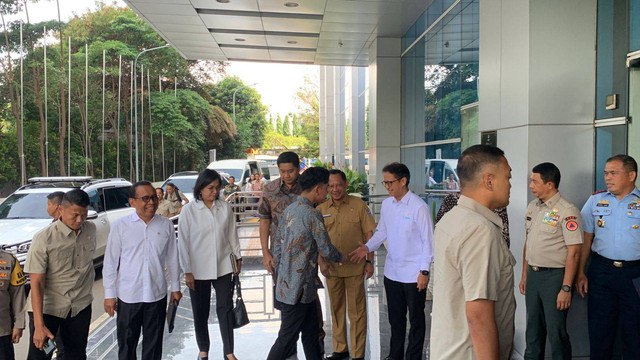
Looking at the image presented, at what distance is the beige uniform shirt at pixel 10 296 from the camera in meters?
3.42

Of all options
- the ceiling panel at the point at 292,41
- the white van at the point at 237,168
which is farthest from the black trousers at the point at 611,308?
the white van at the point at 237,168

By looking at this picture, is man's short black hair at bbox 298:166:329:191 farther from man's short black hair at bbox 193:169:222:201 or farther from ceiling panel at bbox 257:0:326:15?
ceiling panel at bbox 257:0:326:15

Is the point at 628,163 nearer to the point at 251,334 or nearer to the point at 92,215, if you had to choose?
the point at 251,334

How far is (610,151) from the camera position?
14.5 ft

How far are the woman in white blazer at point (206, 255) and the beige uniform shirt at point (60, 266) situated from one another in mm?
857

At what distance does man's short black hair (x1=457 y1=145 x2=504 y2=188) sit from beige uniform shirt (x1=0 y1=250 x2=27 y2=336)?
10.1 feet

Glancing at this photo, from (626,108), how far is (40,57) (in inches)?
989

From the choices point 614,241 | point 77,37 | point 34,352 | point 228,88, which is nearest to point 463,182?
point 614,241

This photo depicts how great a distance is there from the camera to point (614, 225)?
3928mm

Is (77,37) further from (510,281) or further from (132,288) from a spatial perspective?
(510,281)

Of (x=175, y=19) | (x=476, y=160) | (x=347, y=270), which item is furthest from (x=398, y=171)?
(x=175, y=19)

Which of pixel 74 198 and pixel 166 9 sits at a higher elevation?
pixel 166 9

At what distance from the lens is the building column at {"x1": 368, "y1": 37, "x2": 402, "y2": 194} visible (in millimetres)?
10992

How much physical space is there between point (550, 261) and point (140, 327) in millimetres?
3353
